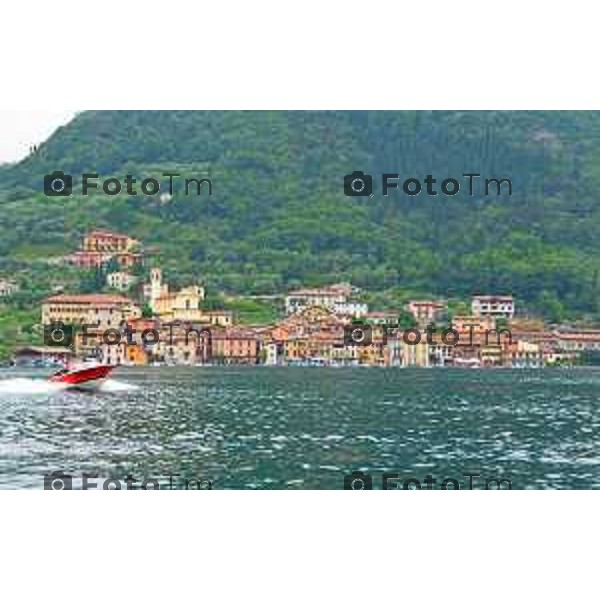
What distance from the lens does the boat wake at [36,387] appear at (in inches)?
930

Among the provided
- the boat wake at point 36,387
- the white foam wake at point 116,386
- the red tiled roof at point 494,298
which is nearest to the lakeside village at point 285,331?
the red tiled roof at point 494,298

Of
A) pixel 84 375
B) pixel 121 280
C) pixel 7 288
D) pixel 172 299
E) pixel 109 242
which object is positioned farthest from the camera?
pixel 84 375

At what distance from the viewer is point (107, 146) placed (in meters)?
20.5

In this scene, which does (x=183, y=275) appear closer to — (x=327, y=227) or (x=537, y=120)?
(x=327, y=227)

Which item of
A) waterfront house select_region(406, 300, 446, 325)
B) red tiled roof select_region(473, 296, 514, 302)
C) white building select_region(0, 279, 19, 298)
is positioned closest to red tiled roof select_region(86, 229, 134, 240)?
white building select_region(0, 279, 19, 298)

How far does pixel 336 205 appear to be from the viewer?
2269 centimetres

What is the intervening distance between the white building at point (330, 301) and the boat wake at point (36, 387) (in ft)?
10.4

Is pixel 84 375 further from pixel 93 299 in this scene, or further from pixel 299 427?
pixel 299 427

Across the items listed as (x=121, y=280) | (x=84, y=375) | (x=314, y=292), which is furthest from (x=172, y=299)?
(x=314, y=292)

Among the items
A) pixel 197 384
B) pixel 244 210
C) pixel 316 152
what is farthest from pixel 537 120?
pixel 197 384

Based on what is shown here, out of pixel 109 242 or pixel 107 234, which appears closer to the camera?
pixel 107 234

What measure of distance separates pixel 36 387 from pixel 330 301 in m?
5.45

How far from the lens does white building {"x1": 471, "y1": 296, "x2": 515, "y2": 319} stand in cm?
2286
